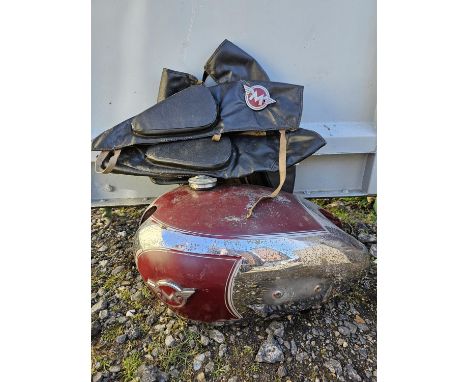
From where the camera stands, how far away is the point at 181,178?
1.60 metres

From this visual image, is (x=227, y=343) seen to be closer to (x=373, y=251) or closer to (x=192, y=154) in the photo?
(x=192, y=154)

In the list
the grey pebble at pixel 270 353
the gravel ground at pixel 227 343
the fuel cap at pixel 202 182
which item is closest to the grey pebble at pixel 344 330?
the gravel ground at pixel 227 343

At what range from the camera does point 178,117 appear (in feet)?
4.83

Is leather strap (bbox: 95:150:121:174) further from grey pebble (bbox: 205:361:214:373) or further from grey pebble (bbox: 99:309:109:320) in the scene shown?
grey pebble (bbox: 205:361:214:373)

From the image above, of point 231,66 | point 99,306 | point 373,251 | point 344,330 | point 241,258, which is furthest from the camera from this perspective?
point 373,251

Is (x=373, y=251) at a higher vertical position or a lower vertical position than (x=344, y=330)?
higher

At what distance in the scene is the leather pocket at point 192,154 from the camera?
146 cm

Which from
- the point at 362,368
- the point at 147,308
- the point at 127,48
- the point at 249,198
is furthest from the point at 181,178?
the point at 362,368

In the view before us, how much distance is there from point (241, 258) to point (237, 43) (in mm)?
1074

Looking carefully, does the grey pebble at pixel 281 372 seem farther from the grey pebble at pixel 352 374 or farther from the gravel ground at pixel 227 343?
the grey pebble at pixel 352 374

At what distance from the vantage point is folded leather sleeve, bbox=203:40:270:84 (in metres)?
1.71

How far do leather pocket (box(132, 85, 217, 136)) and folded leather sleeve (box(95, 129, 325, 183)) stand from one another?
0.21ft

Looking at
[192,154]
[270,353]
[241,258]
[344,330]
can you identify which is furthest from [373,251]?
[192,154]

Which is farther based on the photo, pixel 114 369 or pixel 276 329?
pixel 276 329
